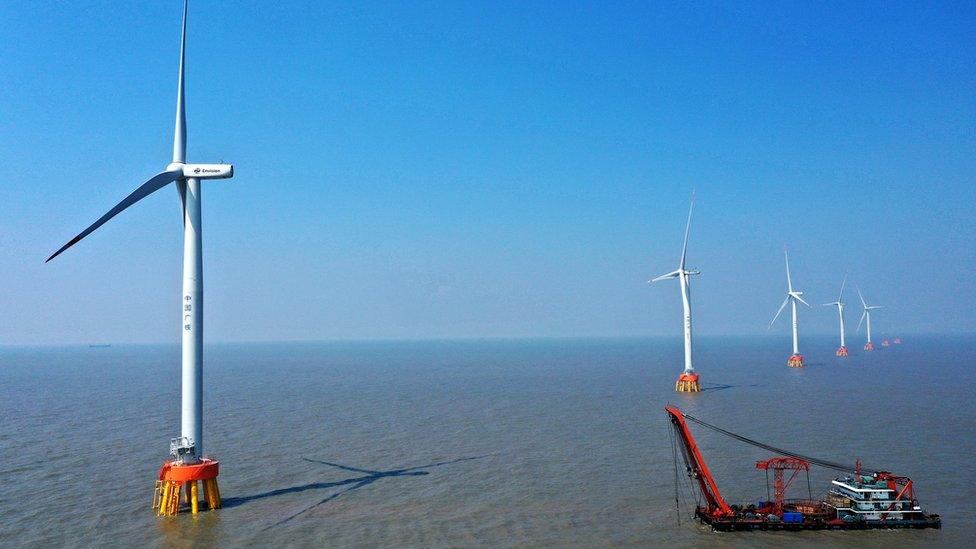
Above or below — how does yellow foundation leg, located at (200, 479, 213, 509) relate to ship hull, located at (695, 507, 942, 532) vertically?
above

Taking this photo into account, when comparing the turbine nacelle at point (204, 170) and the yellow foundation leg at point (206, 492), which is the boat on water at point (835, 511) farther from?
the turbine nacelle at point (204, 170)

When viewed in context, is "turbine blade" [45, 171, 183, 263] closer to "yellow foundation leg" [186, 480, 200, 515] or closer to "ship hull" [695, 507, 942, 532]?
"yellow foundation leg" [186, 480, 200, 515]

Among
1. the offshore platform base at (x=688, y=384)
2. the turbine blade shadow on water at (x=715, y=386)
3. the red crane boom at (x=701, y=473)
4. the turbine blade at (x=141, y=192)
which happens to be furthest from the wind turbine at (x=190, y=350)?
the turbine blade shadow on water at (x=715, y=386)

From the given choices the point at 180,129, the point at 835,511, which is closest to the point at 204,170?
the point at 180,129

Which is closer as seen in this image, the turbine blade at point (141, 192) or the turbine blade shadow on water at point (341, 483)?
the turbine blade at point (141, 192)

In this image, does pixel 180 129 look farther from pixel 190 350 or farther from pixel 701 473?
pixel 701 473

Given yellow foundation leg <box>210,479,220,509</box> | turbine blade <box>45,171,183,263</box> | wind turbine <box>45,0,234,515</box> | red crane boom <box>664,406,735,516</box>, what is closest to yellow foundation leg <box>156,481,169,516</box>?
wind turbine <box>45,0,234,515</box>
